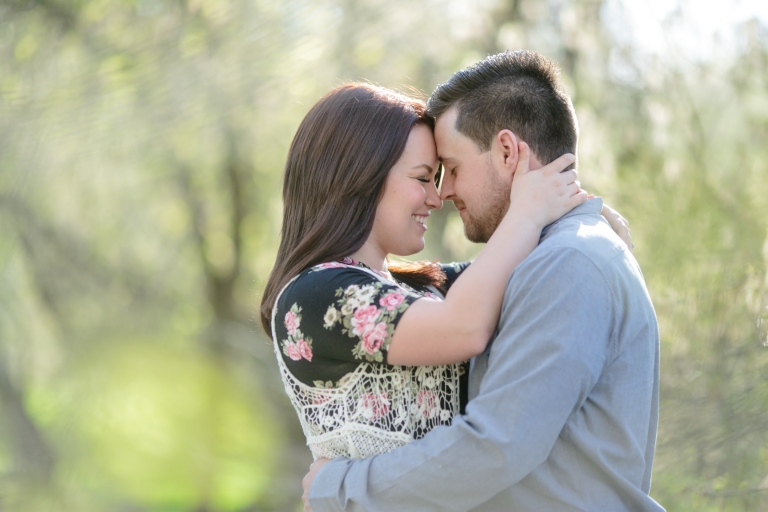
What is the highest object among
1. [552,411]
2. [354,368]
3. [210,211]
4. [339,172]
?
[210,211]

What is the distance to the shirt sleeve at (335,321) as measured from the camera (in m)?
1.51

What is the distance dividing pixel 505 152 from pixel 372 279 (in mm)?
456

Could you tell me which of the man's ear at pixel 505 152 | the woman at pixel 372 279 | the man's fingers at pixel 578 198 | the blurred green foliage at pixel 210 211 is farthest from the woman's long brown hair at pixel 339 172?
the blurred green foliage at pixel 210 211

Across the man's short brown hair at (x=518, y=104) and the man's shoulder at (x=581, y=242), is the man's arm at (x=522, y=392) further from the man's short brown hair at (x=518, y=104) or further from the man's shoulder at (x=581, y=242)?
the man's short brown hair at (x=518, y=104)

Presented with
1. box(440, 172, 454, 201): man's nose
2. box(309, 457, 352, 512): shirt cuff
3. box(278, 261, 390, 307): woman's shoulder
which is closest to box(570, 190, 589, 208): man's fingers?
box(440, 172, 454, 201): man's nose

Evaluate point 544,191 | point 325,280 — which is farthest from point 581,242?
point 325,280

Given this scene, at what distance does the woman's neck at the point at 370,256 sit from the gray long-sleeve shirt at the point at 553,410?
0.42 meters

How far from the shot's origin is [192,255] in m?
7.02

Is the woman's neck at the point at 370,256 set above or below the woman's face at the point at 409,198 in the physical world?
below

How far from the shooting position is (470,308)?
1451 millimetres

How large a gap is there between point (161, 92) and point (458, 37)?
2.09 metres

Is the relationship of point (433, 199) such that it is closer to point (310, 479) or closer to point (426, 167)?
point (426, 167)

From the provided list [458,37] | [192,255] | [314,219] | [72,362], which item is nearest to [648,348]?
[314,219]

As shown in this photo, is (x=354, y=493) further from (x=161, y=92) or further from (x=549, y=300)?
(x=161, y=92)
